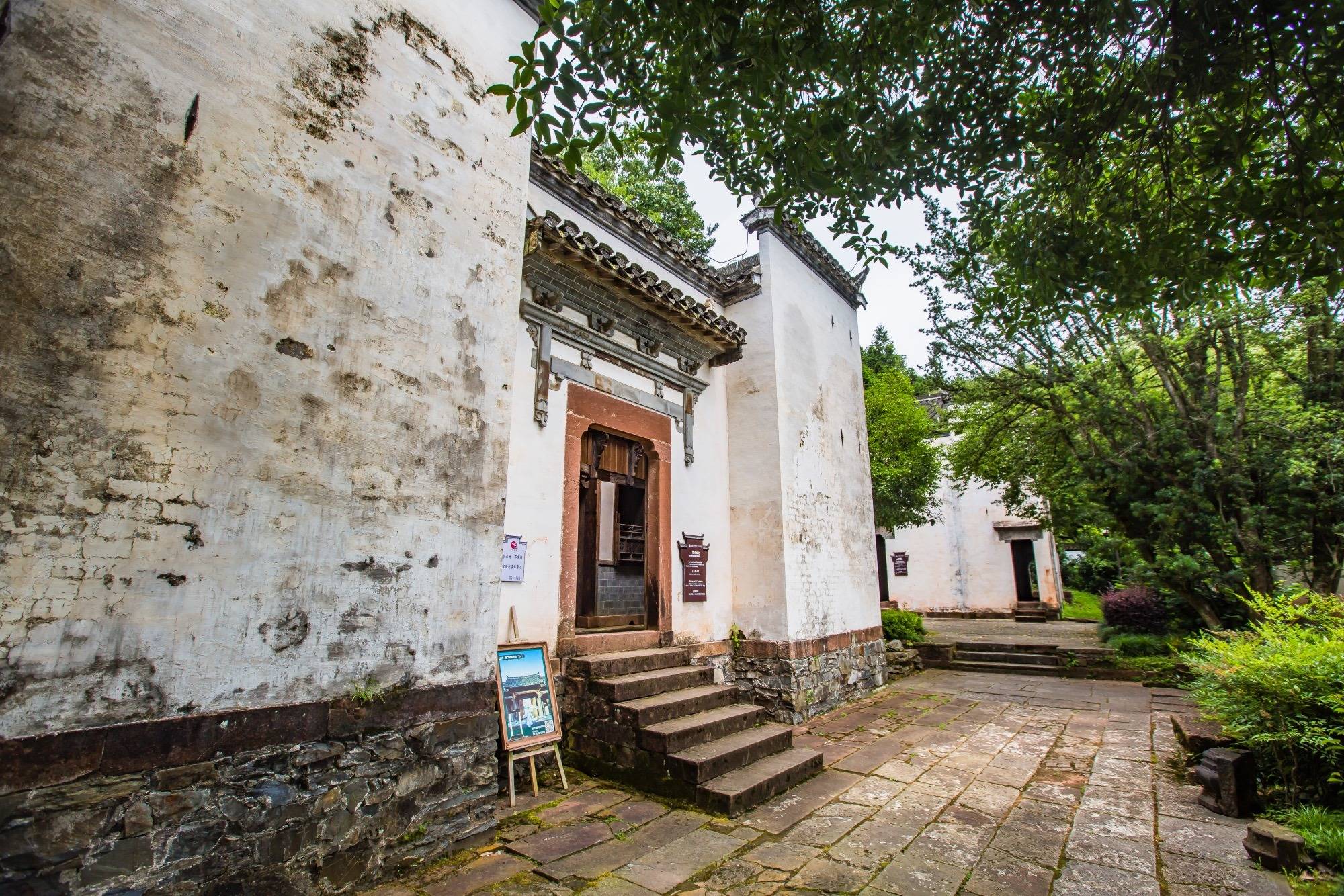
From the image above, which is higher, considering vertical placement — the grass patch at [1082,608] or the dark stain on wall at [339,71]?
the dark stain on wall at [339,71]

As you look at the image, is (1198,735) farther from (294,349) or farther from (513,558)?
(294,349)

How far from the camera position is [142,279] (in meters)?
2.59

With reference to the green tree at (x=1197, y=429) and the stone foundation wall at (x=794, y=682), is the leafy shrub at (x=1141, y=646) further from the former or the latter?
the stone foundation wall at (x=794, y=682)

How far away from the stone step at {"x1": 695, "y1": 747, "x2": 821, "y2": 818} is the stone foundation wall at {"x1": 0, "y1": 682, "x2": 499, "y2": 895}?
139cm

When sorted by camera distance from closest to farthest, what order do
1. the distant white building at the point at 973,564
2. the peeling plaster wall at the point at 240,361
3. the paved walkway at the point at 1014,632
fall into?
the peeling plaster wall at the point at 240,361 < the paved walkway at the point at 1014,632 < the distant white building at the point at 973,564

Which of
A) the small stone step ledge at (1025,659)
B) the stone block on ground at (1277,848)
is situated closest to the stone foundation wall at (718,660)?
the stone block on ground at (1277,848)

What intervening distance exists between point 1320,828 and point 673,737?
141 inches

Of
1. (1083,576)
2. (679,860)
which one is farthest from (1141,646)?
(1083,576)

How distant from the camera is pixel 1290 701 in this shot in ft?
12.1

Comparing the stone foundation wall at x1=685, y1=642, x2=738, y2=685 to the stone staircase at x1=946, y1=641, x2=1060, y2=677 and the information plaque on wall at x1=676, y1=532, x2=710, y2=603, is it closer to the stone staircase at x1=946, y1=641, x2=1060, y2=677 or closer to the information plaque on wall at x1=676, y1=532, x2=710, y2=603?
the information plaque on wall at x1=676, y1=532, x2=710, y2=603

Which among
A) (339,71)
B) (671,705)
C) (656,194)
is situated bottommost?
(671,705)

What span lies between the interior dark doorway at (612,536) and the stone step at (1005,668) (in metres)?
6.02

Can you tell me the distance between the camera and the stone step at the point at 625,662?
4.82 metres

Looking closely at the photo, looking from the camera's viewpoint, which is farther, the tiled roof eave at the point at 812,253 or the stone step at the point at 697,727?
the tiled roof eave at the point at 812,253
